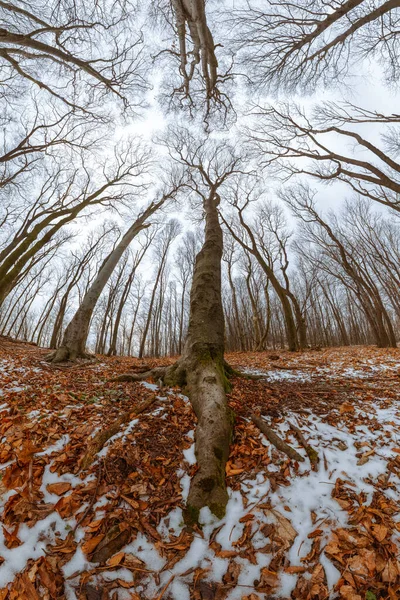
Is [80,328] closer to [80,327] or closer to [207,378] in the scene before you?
A: [80,327]

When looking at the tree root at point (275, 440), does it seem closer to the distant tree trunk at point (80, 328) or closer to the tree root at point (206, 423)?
the tree root at point (206, 423)

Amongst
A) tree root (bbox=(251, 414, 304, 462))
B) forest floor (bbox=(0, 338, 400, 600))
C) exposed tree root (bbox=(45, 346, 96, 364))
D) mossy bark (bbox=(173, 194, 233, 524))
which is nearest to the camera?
forest floor (bbox=(0, 338, 400, 600))

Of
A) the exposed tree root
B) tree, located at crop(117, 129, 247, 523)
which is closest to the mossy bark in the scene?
tree, located at crop(117, 129, 247, 523)

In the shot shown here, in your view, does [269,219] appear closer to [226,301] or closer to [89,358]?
[89,358]

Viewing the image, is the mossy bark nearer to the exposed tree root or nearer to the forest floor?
the forest floor

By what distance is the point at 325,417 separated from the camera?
2.91 meters

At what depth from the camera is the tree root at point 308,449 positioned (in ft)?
7.15

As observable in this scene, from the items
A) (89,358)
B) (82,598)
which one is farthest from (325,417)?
(89,358)

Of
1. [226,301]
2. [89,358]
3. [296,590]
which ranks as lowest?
[296,590]

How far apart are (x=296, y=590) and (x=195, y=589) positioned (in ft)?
1.90

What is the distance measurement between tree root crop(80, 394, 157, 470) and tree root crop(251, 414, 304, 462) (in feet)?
4.69

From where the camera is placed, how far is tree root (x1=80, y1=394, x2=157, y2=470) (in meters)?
2.09

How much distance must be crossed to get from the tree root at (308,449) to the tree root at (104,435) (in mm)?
1841

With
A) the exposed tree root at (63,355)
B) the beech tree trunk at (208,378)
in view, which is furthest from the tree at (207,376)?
the exposed tree root at (63,355)
